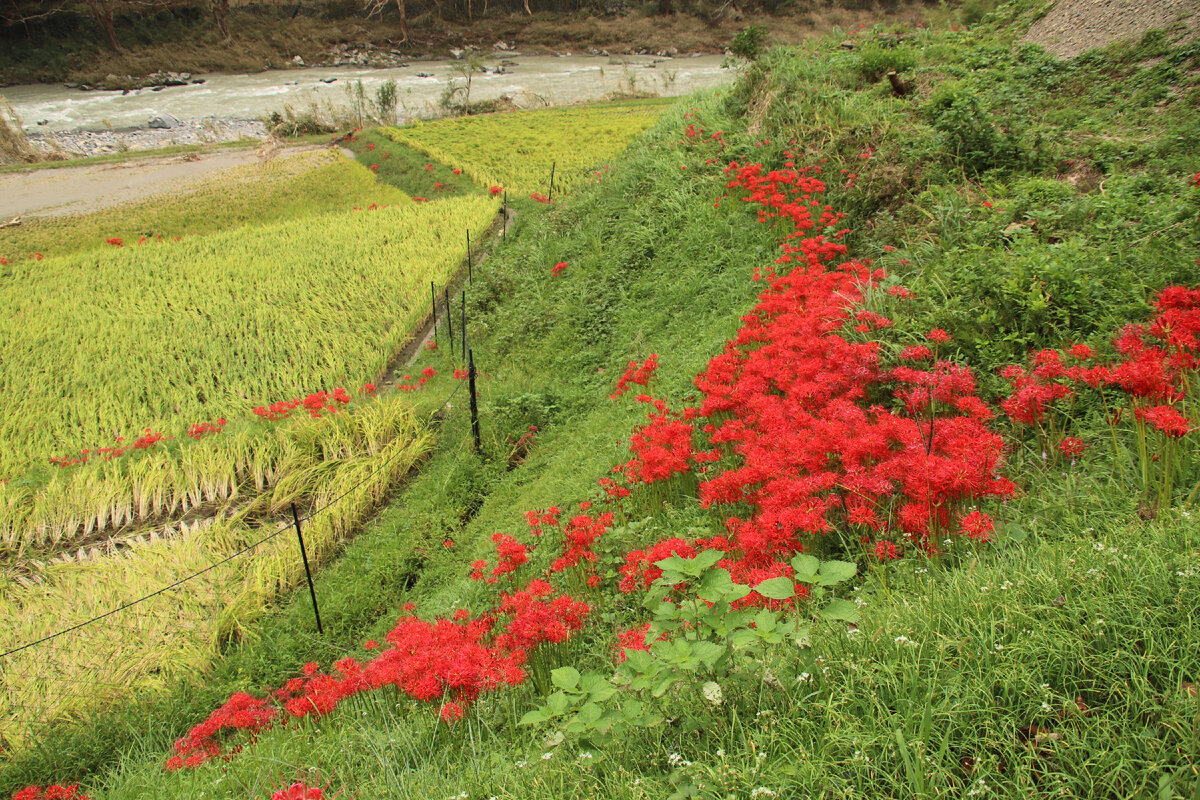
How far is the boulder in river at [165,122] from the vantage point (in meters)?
27.1

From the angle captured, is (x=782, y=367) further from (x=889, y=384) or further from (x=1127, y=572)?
(x=1127, y=572)

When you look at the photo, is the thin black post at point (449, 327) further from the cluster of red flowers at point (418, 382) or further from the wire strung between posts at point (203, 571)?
the wire strung between posts at point (203, 571)

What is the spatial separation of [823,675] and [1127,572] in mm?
913

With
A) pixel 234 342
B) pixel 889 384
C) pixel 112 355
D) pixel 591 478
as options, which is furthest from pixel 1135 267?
pixel 112 355

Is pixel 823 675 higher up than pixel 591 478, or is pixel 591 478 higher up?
pixel 823 675

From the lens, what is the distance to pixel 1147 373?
2.58 m

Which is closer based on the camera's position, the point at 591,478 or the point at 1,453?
the point at 591,478

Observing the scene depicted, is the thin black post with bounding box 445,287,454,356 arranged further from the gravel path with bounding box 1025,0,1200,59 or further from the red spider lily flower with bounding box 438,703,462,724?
the gravel path with bounding box 1025,0,1200,59

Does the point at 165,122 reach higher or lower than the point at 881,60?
higher

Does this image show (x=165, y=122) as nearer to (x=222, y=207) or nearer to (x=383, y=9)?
(x=222, y=207)

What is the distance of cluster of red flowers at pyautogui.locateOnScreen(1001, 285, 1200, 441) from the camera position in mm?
2576

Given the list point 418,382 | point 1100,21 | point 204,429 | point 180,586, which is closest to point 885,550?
point 180,586

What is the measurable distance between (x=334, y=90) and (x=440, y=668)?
123 ft

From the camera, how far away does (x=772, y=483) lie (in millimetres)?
3012
